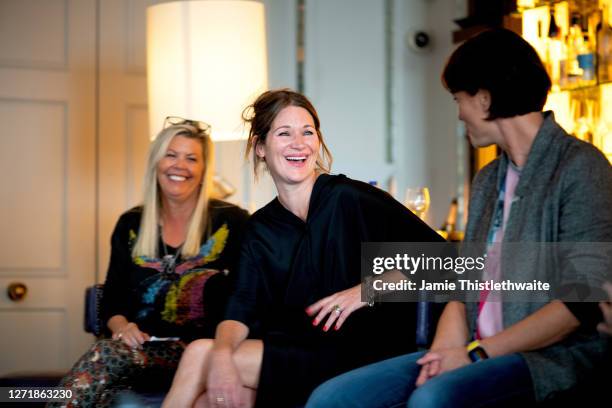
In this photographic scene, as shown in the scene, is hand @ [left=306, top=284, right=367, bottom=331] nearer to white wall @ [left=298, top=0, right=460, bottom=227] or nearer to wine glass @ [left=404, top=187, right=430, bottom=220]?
wine glass @ [left=404, top=187, right=430, bottom=220]

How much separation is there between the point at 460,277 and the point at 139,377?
42.2 inches

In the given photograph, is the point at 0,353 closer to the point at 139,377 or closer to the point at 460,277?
the point at 139,377

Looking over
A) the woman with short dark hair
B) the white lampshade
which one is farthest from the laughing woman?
the white lampshade

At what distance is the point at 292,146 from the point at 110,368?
0.83 meters

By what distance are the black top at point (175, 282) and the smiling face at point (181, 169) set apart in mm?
118

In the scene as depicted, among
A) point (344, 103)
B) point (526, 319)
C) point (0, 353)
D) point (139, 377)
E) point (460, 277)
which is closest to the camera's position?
point (526, 319)

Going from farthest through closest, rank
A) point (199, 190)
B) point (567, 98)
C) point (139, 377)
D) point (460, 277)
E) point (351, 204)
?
point (567, 98)
point (199, 190)
point (139, 377)
point (351, 204)
point (460, 277)

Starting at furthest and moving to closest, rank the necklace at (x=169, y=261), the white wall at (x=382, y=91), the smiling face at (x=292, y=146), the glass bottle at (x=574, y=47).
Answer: the white wall at (x=382, y=91) < the glass bottle at (x=574, y=47) < the necklace at (x=169, y=261) < the smiling face at (x=292, y=146)

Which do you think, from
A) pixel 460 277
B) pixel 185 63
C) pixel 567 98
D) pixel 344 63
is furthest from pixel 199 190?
pixel 344 63

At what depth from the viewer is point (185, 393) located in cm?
197

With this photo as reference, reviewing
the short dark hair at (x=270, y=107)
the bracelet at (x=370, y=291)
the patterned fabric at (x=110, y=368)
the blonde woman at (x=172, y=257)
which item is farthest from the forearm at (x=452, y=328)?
the patterned fabric at (x=110, y=368)

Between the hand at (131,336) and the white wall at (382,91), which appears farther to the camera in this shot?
the white wall at (382,91)

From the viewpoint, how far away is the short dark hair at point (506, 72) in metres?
1.75

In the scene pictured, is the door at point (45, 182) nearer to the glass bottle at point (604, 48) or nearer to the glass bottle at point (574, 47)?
the glass bottle at point (574, 47)
